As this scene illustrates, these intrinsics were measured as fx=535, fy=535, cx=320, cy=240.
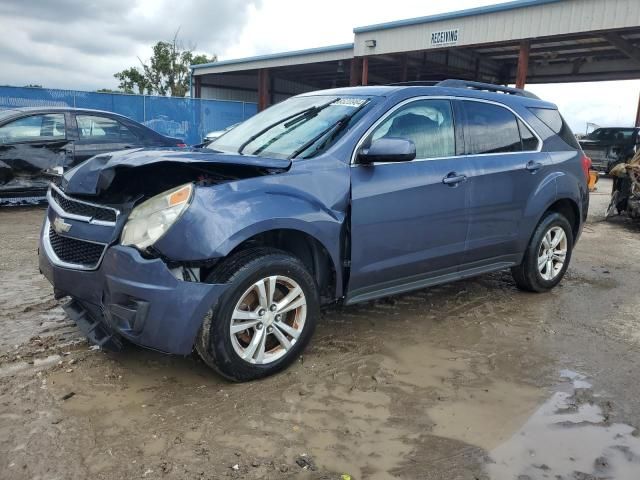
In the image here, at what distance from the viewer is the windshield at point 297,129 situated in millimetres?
3525

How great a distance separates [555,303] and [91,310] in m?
3.90

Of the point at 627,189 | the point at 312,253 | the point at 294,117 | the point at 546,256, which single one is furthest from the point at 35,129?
the point at 627,189

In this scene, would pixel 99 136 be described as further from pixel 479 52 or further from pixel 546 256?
pixel 479 52

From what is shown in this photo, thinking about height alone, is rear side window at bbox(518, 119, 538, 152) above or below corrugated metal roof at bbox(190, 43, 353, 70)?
below

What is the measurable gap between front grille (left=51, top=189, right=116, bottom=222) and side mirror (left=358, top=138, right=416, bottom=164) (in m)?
1.56

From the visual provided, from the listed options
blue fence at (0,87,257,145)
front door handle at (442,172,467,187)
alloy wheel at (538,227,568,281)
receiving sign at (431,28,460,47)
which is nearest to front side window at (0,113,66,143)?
front door handle at (442,172,467,187)

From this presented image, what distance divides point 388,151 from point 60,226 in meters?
2.06

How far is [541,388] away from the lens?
3.22 metres

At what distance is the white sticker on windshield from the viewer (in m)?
3.76

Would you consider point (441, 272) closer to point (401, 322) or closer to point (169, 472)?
point (401, 322)

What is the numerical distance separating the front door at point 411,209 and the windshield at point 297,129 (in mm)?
253

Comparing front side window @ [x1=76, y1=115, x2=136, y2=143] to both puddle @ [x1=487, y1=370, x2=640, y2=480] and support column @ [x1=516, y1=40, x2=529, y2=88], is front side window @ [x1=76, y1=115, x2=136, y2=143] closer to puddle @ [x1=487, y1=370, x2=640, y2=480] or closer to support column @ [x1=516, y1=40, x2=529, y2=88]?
puddle @ [x1=487, y1=370, x2=640, y2=480]

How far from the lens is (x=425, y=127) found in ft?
12.9

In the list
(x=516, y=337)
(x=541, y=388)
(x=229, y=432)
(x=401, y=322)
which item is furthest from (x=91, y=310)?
(x=516, y=337)
